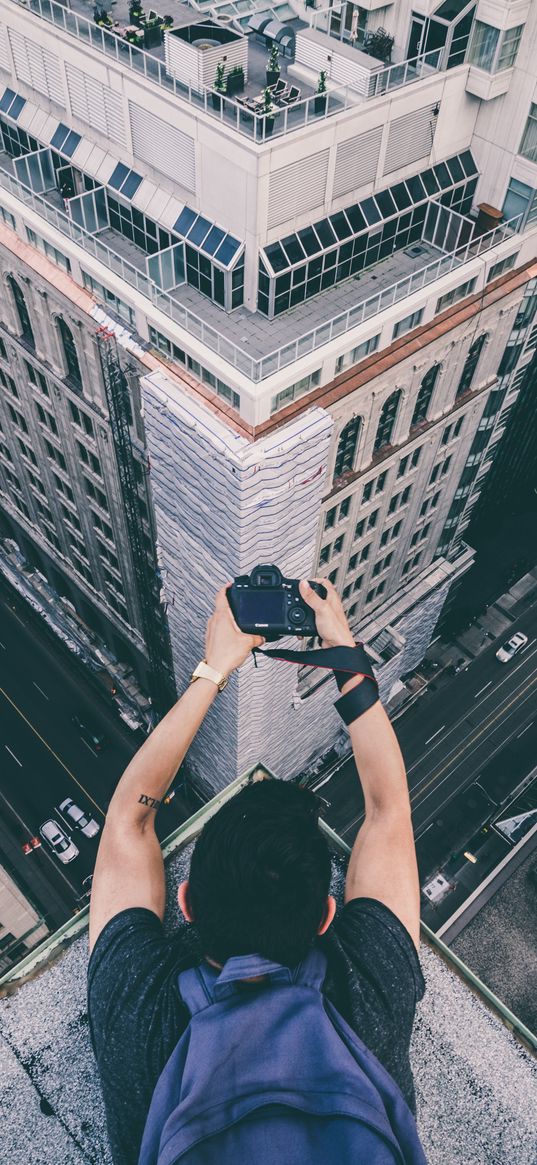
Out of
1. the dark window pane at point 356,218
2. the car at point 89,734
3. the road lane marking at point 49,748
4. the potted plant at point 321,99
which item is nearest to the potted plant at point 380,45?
the potted plant at point 321,99

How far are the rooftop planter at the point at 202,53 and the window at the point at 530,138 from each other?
46.7 feet

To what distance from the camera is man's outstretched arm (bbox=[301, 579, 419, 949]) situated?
13.5 meters

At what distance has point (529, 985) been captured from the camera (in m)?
61.4

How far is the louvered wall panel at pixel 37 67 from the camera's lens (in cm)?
4122

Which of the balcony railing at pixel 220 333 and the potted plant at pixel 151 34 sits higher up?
the potted plant at pixel 151 34

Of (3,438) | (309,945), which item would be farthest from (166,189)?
(309,945)

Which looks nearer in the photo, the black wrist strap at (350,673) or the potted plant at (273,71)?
the black wrist strap at (350,673)

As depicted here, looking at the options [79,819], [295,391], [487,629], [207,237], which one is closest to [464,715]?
[487,629]

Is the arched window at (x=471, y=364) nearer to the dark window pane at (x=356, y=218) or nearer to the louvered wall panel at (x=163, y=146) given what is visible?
the dark window pane at (x=356, y=218)

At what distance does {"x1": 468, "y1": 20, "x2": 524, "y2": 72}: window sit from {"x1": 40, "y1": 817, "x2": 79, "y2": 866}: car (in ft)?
211

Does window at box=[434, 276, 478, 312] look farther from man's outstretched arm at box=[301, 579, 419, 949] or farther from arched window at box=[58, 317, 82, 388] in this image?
man's outstretched arm at box=[301, 579, 419, 949]

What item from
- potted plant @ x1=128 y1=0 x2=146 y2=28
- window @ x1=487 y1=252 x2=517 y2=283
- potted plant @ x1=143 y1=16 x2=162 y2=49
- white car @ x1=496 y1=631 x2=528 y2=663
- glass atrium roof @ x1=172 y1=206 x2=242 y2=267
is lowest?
white car @ x1=496 y1=631 x2=528 y2=663

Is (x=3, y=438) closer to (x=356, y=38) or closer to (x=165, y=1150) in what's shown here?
(x=356, y=38)

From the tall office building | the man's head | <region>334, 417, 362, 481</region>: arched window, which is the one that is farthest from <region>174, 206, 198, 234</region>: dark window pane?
the man's head
